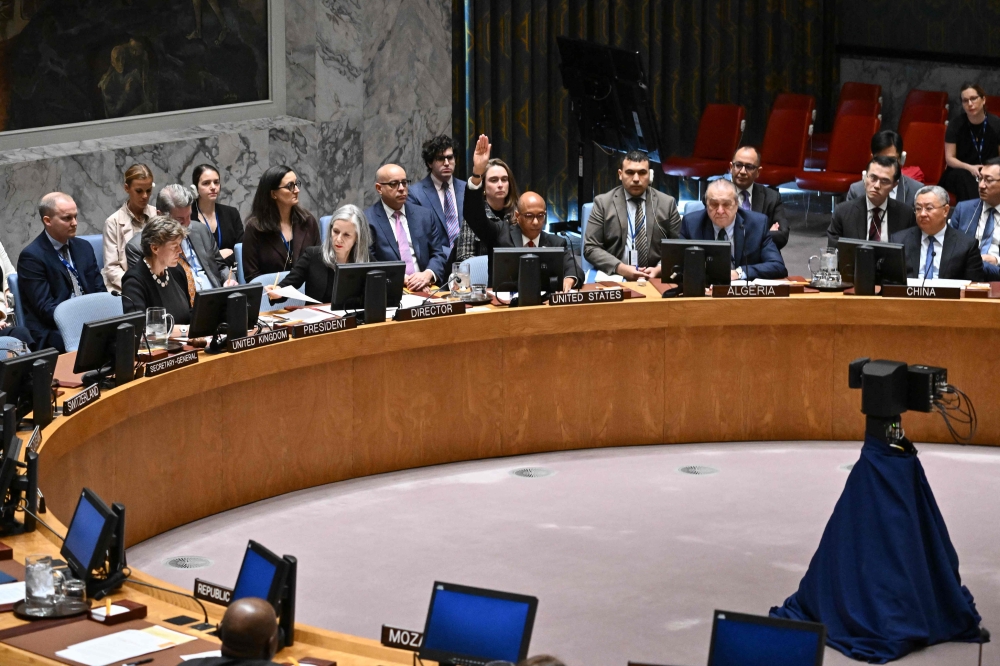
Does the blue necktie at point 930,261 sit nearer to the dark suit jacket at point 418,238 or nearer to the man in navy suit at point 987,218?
the man in navy suit at point 987,218

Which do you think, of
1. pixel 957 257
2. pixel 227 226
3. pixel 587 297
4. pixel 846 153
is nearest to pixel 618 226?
pixel 587 297

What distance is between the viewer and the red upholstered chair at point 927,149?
9797 millimetres

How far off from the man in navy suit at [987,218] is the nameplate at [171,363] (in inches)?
165

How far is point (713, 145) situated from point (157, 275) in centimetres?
605

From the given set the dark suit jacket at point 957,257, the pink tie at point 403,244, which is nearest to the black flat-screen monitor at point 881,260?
the dark suit jacket at point 957,257

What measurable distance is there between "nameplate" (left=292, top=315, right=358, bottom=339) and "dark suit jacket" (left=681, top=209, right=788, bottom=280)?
2057mm

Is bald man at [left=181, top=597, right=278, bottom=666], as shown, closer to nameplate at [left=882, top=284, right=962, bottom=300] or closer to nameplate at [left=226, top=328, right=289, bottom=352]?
nameplate at [left=226, top=328, right=289, bottom=352]

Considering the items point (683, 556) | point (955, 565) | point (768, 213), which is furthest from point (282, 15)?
point (955, 565)

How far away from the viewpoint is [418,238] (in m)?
7.35

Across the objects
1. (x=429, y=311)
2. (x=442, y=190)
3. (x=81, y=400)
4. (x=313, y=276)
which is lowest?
(x=81, y=400)

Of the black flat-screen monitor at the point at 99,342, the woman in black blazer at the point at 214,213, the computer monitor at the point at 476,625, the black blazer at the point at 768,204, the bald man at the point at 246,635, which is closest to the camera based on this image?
the bald man at the point at 246,635

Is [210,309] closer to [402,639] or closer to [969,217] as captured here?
[402,639]

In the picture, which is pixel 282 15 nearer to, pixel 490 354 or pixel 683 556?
pixel 490 354

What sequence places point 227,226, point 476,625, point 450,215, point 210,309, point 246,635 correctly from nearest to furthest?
point 246,635 → point 476,625 → point 210,309 → point 450,215 → point 227,226
